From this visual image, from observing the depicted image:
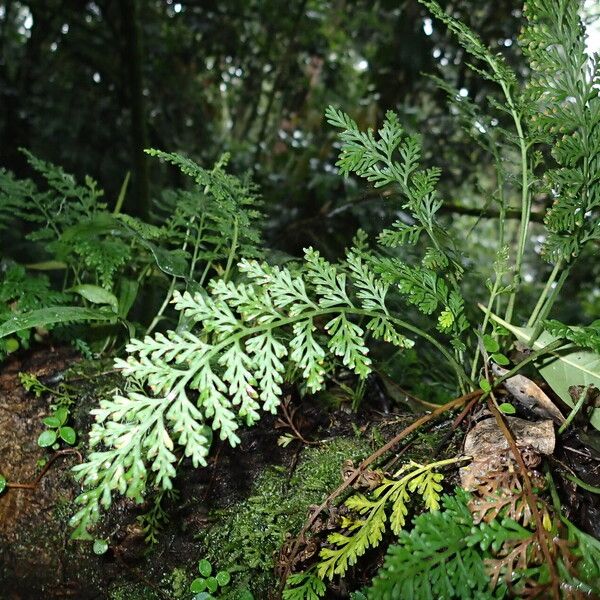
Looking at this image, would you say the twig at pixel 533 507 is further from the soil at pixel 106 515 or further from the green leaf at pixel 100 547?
the green leaf at pixel 100 547

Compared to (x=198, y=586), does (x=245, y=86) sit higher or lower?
higher

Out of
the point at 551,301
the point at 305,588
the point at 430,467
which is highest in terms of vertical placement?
the point at 551,301

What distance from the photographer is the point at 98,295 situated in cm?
167

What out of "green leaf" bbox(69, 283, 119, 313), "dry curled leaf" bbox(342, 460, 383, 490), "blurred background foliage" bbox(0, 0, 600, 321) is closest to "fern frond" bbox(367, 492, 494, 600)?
"dry curled leaf" bbox(342, 460, 383, 490)

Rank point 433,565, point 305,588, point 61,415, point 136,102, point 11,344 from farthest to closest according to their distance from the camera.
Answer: point 136,102 → point 11,344 → point 61,415 → point 305,588 → point 433,565

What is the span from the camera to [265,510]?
1.28 metres

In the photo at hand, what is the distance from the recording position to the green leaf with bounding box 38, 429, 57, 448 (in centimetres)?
139

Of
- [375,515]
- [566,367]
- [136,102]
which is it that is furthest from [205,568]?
[136,102]

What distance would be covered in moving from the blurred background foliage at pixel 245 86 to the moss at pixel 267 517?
205cm

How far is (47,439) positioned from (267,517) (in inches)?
24.6

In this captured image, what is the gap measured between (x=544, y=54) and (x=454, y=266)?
1.83 ft

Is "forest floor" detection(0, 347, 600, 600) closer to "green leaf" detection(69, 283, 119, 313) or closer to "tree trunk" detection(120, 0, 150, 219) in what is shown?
"green leaf" detection(69, 283, 119, 313)

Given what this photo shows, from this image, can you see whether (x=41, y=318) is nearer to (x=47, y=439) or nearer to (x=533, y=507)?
(x=47, y=439)

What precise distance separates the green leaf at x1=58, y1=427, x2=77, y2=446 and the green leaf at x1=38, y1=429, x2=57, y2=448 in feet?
0.06
